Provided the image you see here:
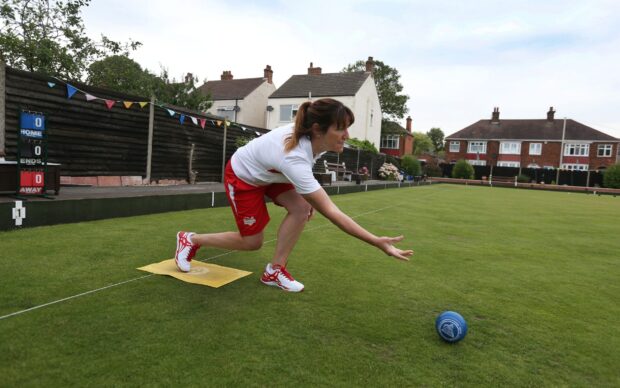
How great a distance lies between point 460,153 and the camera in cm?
→ 5200

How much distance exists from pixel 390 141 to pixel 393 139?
482mm

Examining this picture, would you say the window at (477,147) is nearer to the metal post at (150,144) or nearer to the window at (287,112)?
the window at (287,112)

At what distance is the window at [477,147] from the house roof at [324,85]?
938 inches

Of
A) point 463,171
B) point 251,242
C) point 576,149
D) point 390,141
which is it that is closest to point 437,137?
point 576,149

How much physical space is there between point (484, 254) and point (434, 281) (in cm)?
165

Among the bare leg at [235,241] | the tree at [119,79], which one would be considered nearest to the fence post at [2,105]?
the bare leg at [235,241]

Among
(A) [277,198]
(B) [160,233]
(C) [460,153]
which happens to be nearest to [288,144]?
(A) [277,198]

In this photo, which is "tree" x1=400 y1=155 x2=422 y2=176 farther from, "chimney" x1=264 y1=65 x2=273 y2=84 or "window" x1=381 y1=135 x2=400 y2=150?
"window" x1=381 y1=135 x2=400 y2=150

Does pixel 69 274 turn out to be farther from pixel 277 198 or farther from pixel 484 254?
pixel 484 254

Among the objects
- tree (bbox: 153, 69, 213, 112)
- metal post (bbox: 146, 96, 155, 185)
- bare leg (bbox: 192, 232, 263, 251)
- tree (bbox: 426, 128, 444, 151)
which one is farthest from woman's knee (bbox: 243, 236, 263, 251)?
tree (bbox: 426, 128, 444, 151)

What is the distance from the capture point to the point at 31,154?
18.7 feet

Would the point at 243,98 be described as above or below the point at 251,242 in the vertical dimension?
above

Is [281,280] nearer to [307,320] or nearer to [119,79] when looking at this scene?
[307,320]

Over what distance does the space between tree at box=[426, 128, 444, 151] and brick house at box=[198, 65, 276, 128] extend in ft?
245
